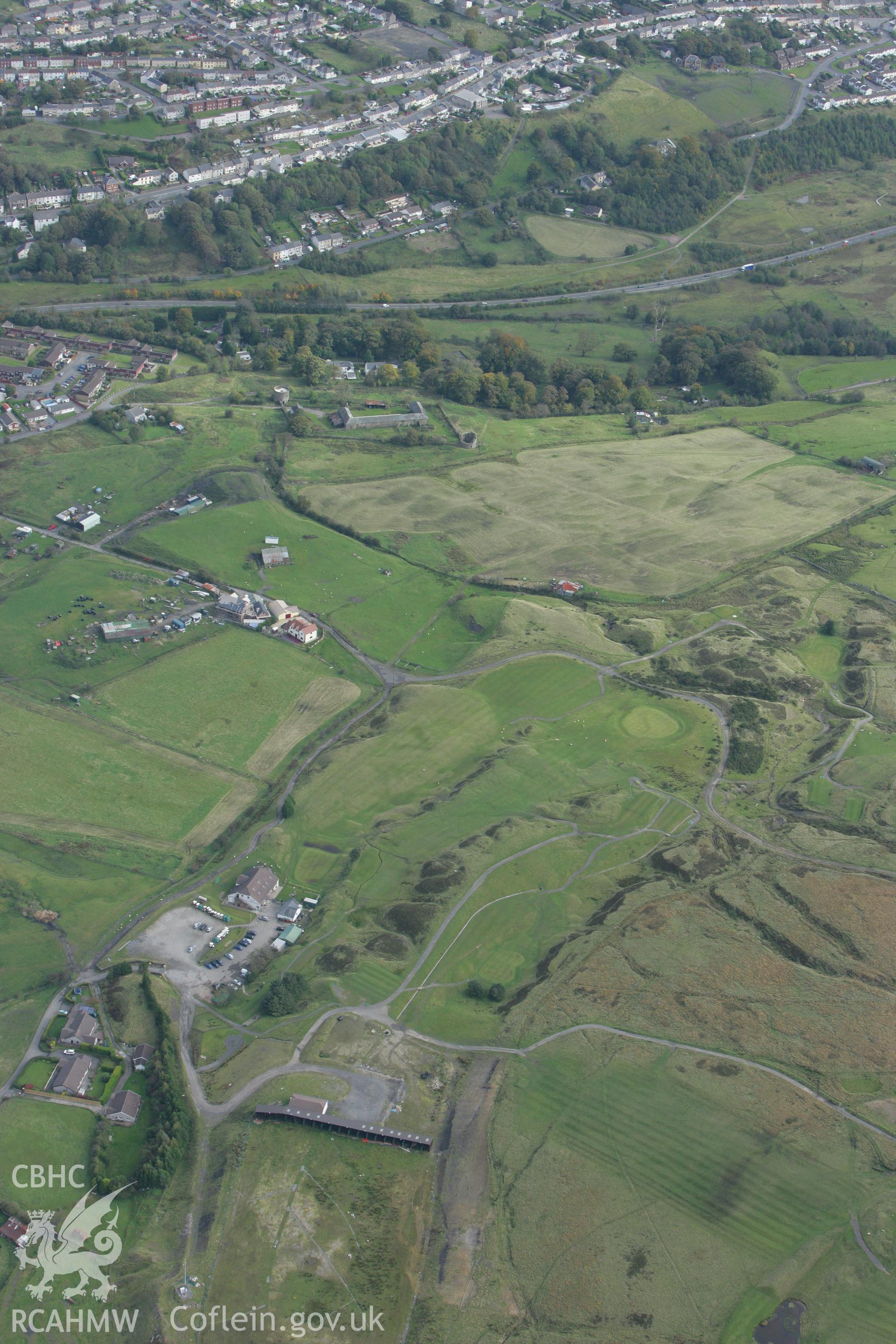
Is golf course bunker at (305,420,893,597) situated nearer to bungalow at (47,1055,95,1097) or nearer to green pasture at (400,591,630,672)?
green pasture at (400,591,630,672)

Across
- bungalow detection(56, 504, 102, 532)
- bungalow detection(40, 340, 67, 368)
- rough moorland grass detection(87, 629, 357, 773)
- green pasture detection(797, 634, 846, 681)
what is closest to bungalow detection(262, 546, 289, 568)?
rough moorland grass detection(87, 629, 357, 773)

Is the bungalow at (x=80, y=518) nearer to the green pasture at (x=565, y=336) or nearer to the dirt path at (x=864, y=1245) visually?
the green pasture at (x=565, y=336)

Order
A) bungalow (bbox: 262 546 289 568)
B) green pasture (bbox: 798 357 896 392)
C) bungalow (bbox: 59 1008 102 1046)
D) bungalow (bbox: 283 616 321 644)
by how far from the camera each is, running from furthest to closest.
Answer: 1. green pasture (bbox: 798 357 896 392)
2. bungalow (bbox: 262 546 289 568)
3. bungalow (bbox: 283 616 321 644)
4. bungalow (bbox: 59 1008 102 1046)

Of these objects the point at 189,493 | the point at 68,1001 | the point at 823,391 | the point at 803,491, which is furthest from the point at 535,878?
the point at 823,391

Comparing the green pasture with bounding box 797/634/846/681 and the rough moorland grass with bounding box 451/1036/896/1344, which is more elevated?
the rough moorland grass with bounding box 451/1036/896/1344

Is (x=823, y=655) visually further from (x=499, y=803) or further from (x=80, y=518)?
(x=80, y=518)

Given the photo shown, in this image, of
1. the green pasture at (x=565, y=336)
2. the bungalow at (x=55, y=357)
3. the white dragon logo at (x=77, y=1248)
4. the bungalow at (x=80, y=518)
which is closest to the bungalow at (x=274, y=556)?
the bungalow at (x=80, y=518)

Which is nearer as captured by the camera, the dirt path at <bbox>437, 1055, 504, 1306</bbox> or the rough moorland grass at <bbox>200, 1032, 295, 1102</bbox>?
the dirt path at <bbox>437, 1055, 504, 1306</bbox>
